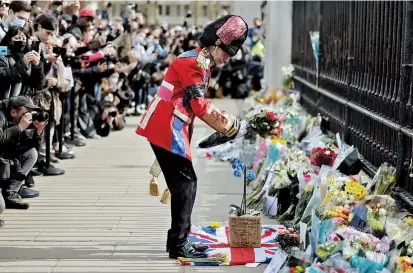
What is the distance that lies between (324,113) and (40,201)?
4.85 m

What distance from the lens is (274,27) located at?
20453 mm

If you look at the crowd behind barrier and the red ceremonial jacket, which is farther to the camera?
the crowd behind barrier

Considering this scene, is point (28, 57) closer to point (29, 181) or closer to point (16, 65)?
point (16, 65)

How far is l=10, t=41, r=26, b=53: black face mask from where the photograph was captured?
35.4ft

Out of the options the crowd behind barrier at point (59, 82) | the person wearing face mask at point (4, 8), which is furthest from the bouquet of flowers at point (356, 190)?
the person wearing face mask at point (4, 8)

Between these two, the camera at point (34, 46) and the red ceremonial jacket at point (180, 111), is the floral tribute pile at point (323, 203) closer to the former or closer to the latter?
the red ceremonial jacket at point (180, 111)

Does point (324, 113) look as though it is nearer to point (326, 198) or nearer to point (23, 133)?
point (23, 133)

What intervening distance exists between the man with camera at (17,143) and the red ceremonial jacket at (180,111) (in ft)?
7.84

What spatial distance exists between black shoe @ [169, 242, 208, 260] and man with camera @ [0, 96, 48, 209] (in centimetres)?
255

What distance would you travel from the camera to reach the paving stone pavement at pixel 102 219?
7.98 m

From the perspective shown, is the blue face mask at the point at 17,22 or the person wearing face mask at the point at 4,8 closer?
the blue face mask at the point at 17,22

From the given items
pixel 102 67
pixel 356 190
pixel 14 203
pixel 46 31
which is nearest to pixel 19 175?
pixel 14 203

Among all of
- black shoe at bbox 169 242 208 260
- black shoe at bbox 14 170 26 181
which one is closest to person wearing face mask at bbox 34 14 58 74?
black shoe at bbox 14 170 26 181

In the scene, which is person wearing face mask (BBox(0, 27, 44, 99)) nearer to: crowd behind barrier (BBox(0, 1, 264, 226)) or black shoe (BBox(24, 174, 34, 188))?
crowd behind barrier (BBox(0, 1, 264, 226))
